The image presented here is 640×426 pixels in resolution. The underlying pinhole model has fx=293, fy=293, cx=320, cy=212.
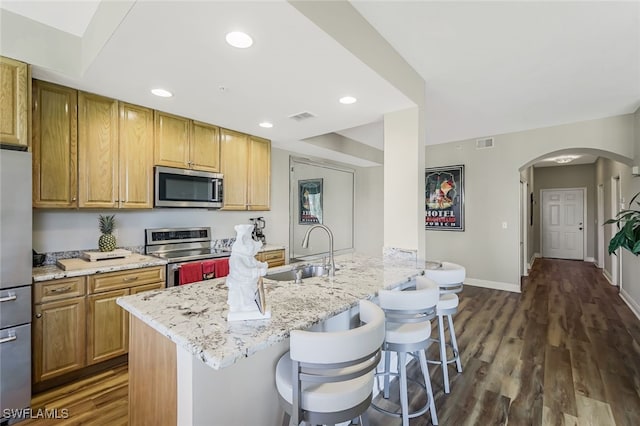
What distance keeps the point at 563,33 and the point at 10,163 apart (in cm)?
390

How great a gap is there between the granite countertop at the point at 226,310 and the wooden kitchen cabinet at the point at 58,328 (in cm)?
115

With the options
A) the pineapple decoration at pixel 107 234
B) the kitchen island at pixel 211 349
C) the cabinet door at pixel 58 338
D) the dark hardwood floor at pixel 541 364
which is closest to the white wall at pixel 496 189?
the dark hardwood floor at pixel 541 364

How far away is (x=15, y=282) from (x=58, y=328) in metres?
0.50

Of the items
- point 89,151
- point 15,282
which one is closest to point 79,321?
point 15,282

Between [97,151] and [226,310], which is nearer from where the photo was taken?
[226,310]

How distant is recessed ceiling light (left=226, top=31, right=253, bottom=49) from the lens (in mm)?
1679

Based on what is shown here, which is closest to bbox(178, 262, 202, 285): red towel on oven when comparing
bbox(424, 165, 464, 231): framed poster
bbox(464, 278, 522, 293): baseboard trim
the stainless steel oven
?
the stainless steel oven

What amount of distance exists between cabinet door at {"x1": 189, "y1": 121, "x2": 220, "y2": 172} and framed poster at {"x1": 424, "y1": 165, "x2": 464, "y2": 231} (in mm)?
3983

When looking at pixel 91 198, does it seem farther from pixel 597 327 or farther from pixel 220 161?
pixel 597 327

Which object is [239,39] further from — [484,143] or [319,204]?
[484,143]

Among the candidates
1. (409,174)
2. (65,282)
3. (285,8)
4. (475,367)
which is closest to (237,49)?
(285,8)

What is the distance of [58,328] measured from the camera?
2.19m

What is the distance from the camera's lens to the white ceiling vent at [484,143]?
16.3 ft

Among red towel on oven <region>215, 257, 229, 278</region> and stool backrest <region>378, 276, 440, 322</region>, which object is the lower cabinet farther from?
stool backrest <region>378, 276, 440, 322</region>
